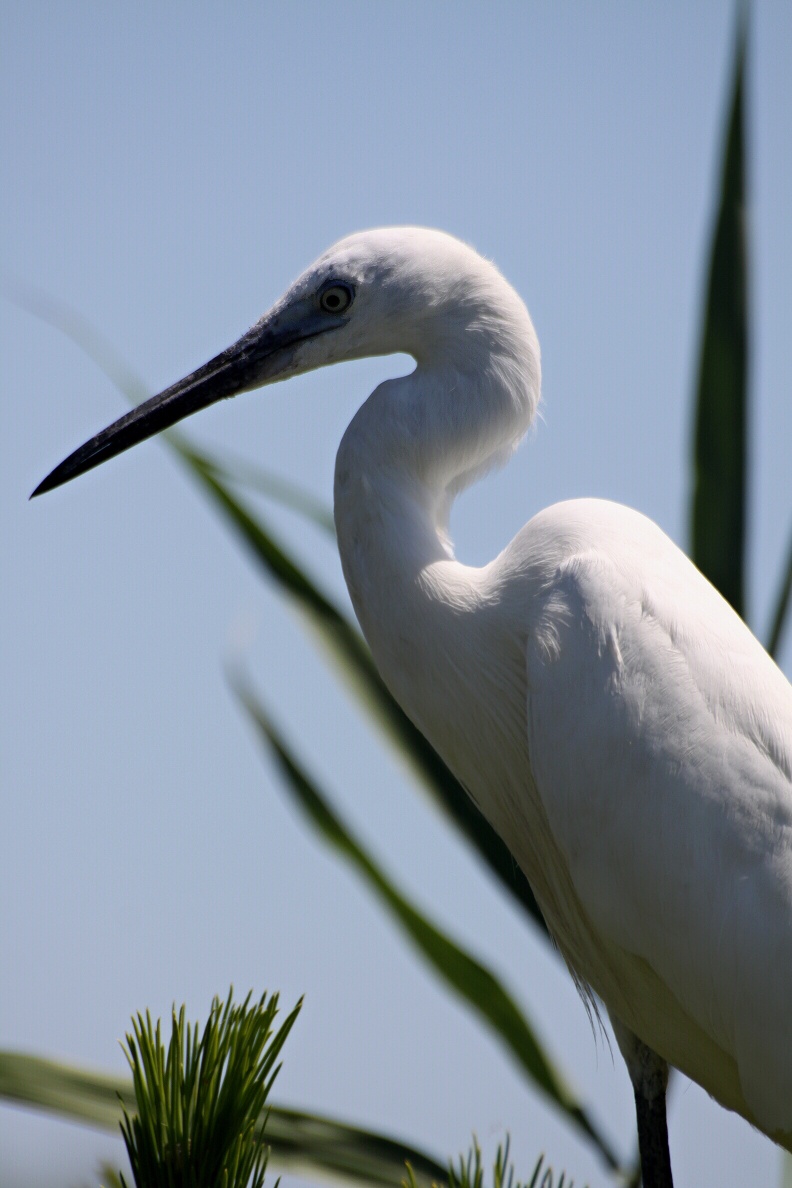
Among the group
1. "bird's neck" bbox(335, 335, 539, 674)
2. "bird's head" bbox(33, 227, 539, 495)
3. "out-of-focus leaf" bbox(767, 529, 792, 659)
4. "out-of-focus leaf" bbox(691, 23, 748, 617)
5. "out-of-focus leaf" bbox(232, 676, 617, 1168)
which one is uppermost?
"out-of-focus leaf" bbox(691, 23, 748, 617)

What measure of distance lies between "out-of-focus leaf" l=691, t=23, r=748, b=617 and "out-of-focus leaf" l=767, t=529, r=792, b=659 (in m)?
0.09

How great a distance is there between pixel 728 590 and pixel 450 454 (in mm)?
1300

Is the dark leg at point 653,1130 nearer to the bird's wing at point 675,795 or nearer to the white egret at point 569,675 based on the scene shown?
the white egret at point 569,675

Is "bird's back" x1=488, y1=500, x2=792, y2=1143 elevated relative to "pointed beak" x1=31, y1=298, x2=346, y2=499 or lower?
lower

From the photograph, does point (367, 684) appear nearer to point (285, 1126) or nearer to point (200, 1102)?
point (285, 1126)

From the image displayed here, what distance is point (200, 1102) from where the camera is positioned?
116 cm

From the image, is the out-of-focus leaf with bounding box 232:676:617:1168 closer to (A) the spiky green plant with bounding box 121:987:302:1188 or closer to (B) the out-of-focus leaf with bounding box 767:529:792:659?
(B) the out-of-focus leaf with bounding box 767:529:792:659

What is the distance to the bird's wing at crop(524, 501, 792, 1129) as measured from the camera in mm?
1566

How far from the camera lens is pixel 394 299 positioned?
5.77 ft

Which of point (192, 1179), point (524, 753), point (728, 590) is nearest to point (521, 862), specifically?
point (524, 753)

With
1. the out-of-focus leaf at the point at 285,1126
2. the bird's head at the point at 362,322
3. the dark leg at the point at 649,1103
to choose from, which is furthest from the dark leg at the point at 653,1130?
the bird's head at the point at 362,322

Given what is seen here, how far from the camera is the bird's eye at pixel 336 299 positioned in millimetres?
1792

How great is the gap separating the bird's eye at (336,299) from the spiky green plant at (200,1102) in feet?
3.47

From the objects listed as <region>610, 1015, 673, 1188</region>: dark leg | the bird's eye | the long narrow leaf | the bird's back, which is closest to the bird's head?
the bird's eye
